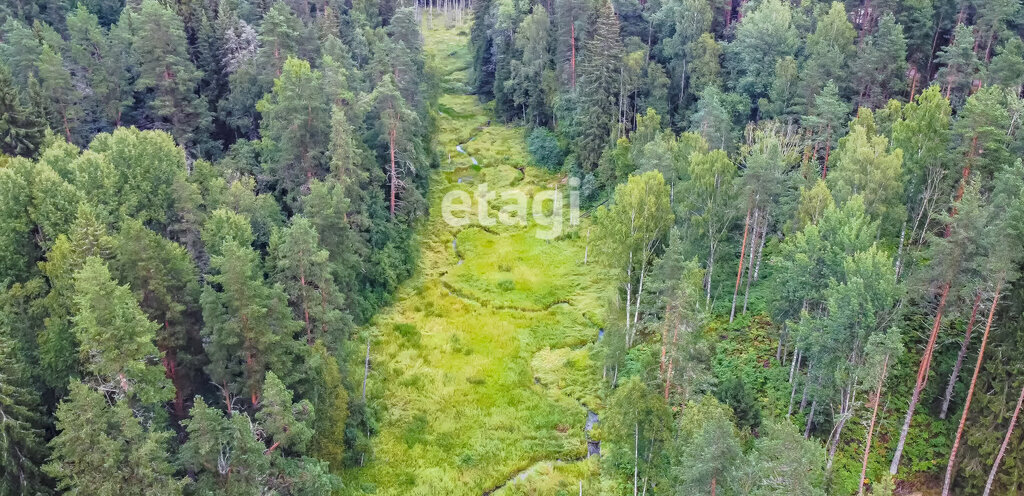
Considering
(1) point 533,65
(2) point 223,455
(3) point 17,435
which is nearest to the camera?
(3) point 17,435

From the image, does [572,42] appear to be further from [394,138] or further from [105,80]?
[105,80]

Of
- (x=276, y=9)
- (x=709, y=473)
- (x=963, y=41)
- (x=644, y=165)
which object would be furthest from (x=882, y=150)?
(x=276, y=9)

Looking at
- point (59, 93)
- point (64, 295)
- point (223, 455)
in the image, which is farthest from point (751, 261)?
point (59, 93)

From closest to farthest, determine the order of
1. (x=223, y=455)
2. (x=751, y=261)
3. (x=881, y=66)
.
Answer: (x=223, y=455), (x=751, y=261), (x=881, y=66)

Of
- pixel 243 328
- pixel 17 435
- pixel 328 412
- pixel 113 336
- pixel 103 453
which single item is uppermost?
pixel 113 336

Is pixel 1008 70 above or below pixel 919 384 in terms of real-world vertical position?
above

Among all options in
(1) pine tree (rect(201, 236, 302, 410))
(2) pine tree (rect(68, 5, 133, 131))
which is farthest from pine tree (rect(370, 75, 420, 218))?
(1) pine tree (rect(201, 236, 302, 410))

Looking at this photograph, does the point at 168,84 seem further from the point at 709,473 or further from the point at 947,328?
the point at 947,328

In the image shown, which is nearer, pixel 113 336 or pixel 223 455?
pixel 113 336
